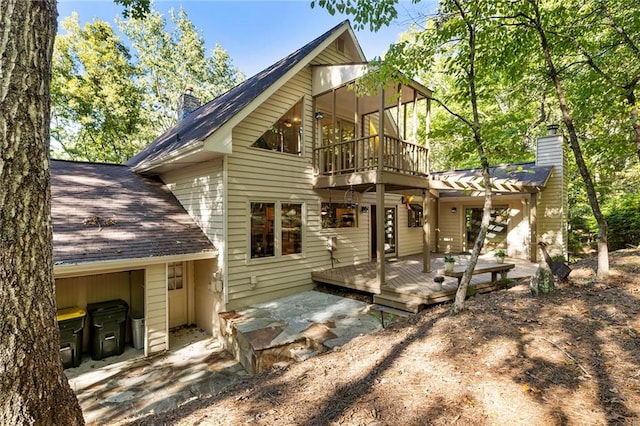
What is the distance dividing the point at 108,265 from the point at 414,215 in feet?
33.9

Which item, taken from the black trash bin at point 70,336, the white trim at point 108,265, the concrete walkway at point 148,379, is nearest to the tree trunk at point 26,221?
the concrete walkway at point 148,379

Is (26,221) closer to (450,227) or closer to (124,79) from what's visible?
(450,227)

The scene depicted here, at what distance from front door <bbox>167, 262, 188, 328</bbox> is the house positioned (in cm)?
5

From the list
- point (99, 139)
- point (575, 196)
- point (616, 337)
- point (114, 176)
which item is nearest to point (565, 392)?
point (616, 337)

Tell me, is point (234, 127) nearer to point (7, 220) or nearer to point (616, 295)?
point (7, 220)

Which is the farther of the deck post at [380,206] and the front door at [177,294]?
the front door at [177,294]

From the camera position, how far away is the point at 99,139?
17969mm

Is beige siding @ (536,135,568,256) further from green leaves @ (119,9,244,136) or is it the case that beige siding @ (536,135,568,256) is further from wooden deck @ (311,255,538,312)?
green leaves @ (119,9,244,136)

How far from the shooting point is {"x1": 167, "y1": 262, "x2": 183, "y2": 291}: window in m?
7.48

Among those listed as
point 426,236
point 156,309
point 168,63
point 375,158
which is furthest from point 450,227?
point 168,63

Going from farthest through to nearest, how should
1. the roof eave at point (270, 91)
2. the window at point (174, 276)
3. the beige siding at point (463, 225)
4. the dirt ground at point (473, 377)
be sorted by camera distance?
the beige siding at point (463, 225) < the window at point (174, 276) < the roof eave at point (270, 91) < the dirt ground at point (473, 377)

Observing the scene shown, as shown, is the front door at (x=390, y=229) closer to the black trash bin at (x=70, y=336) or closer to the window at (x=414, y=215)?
the window at (x=414, y=215)

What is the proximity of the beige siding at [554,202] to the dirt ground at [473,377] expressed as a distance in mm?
7394

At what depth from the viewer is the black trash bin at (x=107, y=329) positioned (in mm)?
5781
